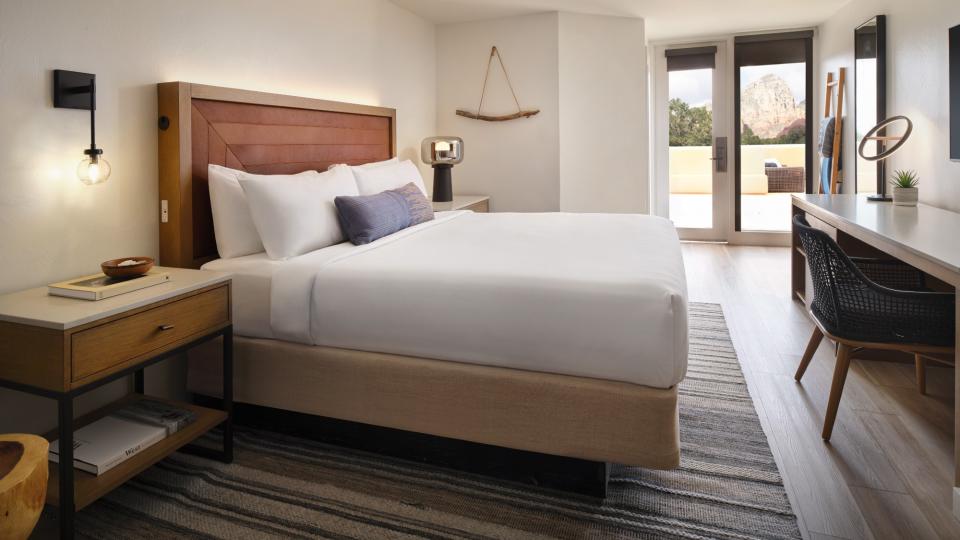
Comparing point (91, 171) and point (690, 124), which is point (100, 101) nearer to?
point (91, 171)

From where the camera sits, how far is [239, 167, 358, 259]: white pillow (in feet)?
7.89

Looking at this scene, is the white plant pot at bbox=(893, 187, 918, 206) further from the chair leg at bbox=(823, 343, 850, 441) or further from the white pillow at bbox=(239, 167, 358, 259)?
the white pillow at bbox=(239, 167, 358, 259)

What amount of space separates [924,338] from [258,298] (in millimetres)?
2429

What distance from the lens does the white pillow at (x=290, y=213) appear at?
7.89 ft

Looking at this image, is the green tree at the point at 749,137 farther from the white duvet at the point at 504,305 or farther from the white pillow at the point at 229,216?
the white pillow at the point at 229,216

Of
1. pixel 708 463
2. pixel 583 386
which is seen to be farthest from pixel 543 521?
pixel 708 463

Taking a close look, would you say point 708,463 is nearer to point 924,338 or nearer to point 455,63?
point 924,338

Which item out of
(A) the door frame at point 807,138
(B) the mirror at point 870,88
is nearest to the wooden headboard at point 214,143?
(B) the mirror at point 870,88

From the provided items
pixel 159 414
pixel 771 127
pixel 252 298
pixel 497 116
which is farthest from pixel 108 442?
pixel 771 127

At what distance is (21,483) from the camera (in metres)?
1.16

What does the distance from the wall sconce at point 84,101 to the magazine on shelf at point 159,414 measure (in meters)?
0.82

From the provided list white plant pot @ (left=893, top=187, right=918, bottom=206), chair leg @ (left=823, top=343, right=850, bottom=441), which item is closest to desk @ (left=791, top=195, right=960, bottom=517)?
white plant pot @ (left=893, top=187, right=918, bottom=206)

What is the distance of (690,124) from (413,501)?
6013 millimetres

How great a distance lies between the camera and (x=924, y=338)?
208 centimetres
